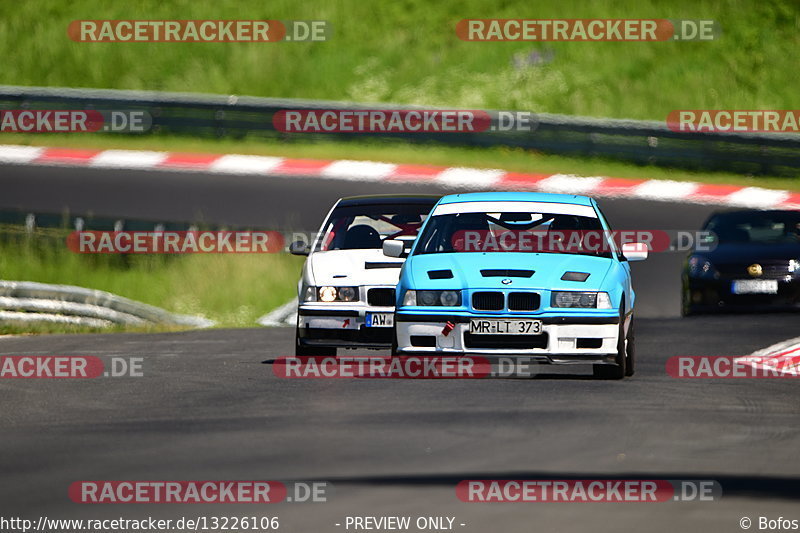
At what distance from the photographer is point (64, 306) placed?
58.7ft

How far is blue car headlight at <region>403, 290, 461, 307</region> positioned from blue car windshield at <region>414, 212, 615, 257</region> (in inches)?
30.3

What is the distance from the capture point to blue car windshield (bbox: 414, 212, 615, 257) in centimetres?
1208

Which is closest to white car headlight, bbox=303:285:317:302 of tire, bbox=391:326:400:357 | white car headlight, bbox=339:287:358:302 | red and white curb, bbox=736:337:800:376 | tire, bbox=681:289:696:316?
white car headlight, bbox=339:287:358:302

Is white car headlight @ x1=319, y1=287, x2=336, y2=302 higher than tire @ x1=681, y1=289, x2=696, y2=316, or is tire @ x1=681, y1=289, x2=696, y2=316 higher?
white car headlight @ x1=319, y1=287, x2=336, y2=302

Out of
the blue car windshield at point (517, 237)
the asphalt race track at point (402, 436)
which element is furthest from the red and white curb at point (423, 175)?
the blue car windshield at point (517, 237)

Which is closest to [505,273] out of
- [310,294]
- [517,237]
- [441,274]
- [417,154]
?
[441,274]

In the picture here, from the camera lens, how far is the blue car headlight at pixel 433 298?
37.2ft

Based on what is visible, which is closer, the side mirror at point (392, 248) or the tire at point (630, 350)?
the tire at point (630, 350)

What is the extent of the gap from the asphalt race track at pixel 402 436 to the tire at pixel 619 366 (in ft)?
0.43

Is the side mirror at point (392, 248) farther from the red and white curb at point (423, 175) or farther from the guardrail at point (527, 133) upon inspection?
the guardrail at point (527, 133)

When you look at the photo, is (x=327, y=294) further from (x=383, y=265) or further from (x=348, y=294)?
(x=383, y=265)

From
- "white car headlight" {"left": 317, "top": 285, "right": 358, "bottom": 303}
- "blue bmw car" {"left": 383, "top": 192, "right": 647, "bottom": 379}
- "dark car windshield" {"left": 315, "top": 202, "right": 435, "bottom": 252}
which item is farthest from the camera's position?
"dark car windshield" {"left": 315, "top": 202, "right": 435, "bottom": 252}

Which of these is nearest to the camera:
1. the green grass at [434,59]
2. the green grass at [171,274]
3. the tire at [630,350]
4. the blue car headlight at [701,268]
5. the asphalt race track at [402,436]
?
the asphalt race track at [402,436]

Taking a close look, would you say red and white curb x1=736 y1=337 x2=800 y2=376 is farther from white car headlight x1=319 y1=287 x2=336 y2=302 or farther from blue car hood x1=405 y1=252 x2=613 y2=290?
white car headlight x1=319 y1=287 x2=336 y2=302
